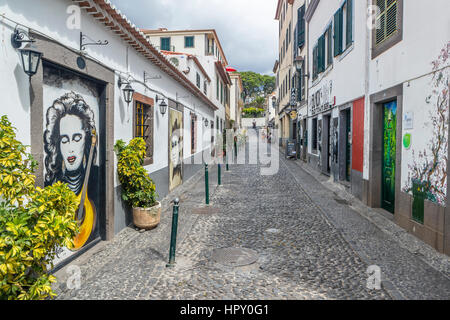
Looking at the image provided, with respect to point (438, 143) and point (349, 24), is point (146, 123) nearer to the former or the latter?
point (438, 143)

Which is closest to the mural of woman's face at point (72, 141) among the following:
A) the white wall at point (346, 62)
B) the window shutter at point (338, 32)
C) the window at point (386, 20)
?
the window at point (386, 20)

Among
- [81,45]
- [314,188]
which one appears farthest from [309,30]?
[81,45]

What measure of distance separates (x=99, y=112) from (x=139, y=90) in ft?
5.68

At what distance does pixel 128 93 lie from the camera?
6.48 meters

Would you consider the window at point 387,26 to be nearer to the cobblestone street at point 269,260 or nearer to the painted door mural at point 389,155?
the painted door mural at point 389,155

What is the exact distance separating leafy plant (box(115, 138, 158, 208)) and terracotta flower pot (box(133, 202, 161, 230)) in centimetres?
12

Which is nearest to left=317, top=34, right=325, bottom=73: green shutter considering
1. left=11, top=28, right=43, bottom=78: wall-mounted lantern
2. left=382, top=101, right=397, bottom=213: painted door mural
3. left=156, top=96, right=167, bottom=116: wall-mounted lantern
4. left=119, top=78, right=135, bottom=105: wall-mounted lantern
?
left=382, top=101, right=397, bottom=213: painted door mural

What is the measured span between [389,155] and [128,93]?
18.6 ft

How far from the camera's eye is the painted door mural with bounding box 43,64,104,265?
4465 millimetres

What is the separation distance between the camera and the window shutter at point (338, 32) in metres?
10.9

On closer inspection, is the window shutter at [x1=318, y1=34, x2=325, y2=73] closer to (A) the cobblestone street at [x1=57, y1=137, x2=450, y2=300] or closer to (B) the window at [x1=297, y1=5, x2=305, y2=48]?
(B) the window at [x1=297, y1=5, x2=305, y2=48]

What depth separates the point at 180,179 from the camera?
39.5 ft

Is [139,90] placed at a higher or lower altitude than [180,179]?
higher
